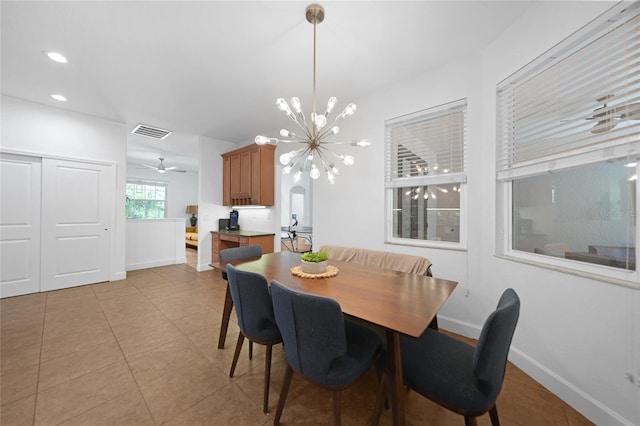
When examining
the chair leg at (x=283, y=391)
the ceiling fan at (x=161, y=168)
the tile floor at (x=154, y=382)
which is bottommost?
the tile floor at (x=154, y=382)

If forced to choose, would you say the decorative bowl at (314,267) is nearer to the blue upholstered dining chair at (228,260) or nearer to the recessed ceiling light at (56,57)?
the blue upholstered dining chair at (228,260)

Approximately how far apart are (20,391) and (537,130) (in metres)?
4.28

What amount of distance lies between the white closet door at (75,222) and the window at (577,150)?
5751 millimetres

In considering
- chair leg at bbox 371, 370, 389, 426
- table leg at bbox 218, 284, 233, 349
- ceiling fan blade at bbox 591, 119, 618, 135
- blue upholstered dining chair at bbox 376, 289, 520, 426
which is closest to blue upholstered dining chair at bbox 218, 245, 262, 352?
table leg at bbox 218, 284, 233, 349

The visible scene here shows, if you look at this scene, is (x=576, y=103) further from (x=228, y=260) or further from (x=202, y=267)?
(x=202, y=267)

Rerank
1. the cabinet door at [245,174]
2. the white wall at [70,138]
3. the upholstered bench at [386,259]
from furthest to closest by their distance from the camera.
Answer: the cabinet door at [245,174], the white wall at [70,138], the upholstered bench at [386,259]

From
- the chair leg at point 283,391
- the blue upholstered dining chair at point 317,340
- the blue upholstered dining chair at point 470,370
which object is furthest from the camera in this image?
the chair leg at point 283,391

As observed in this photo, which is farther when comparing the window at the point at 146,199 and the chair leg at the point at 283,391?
the window at the point at 146,199

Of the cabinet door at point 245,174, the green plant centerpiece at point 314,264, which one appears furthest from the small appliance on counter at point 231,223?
the green plant centerpiece at point 314,264

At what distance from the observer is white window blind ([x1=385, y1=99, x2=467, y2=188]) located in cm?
253

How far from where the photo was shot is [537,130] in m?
1.87

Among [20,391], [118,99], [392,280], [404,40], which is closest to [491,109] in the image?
[404,40]

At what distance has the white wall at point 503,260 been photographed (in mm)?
1391

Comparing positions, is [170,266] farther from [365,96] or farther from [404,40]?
[404,40]
